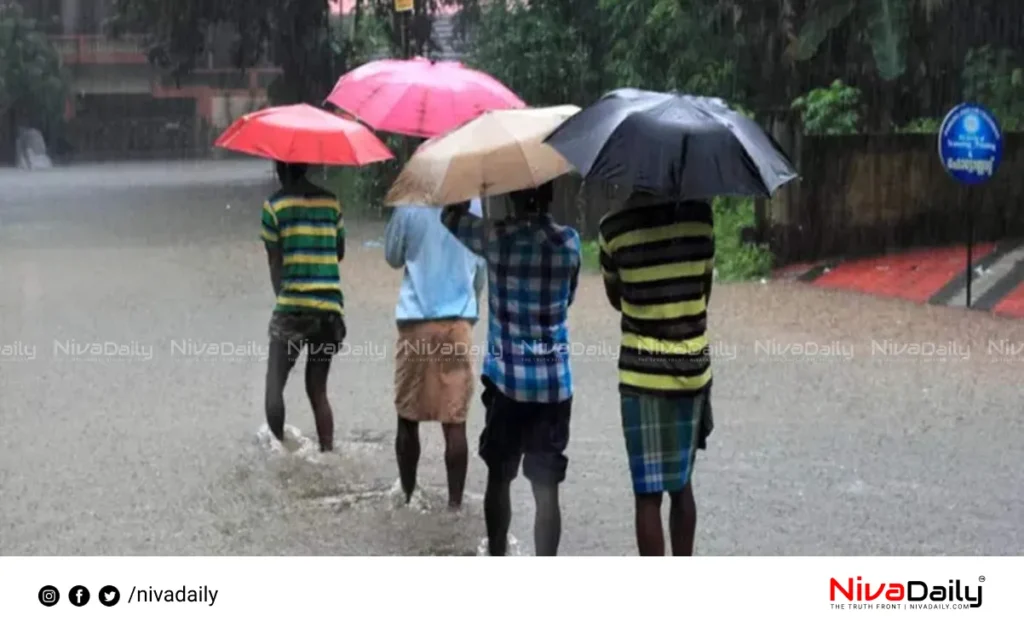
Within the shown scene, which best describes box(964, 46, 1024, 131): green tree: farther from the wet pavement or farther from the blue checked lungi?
the blue checked lungi

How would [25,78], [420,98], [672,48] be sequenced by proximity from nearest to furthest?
[420,98] → [672,48] → [25,78]

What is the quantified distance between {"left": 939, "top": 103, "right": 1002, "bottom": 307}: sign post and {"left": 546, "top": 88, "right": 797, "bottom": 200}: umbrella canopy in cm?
622

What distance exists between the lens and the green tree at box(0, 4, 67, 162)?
11734mm

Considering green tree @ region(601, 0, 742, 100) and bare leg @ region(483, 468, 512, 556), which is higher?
green tree @ region(601, 0, 742, 100)

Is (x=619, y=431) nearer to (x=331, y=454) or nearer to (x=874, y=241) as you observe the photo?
(x=331, y=454)

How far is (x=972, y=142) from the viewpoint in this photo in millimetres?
9594

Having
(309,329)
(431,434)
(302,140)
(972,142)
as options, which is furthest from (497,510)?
(972,142)

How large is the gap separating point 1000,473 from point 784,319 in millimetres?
3758

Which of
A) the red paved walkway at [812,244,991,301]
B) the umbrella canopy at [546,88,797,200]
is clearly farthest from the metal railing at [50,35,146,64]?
the umbrella canopy at [546,88,797,200]

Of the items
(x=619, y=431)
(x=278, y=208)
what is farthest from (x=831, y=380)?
(x=278, y=208)

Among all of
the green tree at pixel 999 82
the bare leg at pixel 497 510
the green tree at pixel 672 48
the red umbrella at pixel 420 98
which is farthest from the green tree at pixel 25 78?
the green tree at pixel 999 82

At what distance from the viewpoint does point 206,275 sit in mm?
11828
